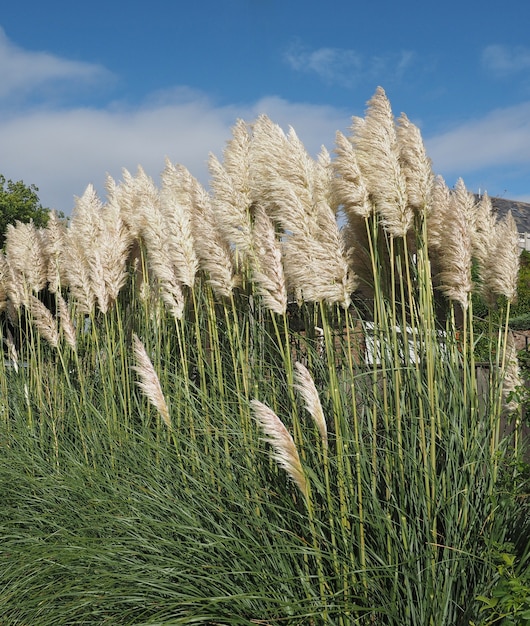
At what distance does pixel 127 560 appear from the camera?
10.3 feet

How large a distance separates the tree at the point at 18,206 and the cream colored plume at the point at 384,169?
26356 millimetres

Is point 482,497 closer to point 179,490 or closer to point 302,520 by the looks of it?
point 302,520

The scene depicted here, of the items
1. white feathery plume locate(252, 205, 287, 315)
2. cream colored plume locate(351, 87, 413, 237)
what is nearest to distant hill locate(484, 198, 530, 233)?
cream colored plume locate(351, 87, 413, 237)

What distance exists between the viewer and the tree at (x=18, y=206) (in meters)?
28.9

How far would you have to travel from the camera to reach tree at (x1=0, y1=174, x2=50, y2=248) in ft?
94.9

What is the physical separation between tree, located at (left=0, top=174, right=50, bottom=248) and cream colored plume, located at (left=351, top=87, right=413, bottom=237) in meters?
26.4

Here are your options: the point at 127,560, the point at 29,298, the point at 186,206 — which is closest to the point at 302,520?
the point at 127,560

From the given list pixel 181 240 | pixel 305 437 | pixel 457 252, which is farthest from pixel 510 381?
pixel 181 240

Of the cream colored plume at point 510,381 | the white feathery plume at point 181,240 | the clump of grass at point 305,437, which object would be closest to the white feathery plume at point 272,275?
the clump of grass at point 305,437

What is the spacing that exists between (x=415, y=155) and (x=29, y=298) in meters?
4.01

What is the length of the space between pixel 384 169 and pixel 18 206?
1119 inches

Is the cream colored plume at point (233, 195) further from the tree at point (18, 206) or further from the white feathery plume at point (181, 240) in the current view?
the tree at point (18, 206)

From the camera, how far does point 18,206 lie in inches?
1156

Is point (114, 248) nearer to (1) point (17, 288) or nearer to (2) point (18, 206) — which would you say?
(1) point (17, 288)
